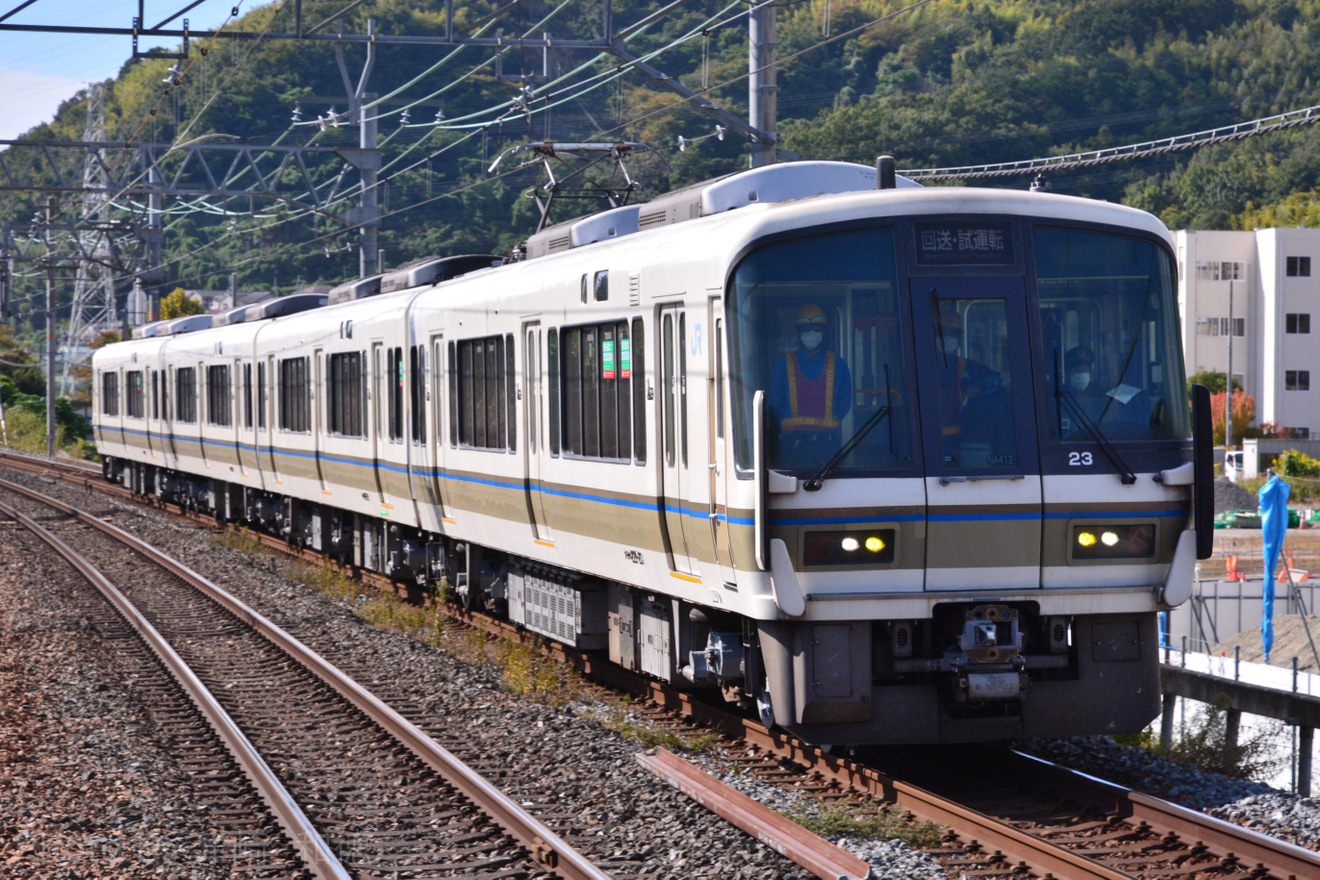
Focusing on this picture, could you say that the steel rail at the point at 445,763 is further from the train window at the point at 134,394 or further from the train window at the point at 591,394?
the train window at the point at 134,394

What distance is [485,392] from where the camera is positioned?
11.9m

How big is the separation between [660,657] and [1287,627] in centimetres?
1353

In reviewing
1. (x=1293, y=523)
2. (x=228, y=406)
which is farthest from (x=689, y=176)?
(x=228, y=406)

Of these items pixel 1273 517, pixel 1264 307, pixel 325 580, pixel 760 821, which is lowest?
pixel 325 580

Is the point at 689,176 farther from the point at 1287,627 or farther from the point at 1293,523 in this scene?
the point at 1287,627

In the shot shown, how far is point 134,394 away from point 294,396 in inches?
487

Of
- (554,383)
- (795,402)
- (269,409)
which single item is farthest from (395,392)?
(795,402)

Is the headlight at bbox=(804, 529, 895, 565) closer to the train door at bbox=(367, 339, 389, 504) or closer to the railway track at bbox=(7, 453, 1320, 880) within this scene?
the railway track at bbox=(7, 453, 1320, 880)

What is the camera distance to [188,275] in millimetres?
78312

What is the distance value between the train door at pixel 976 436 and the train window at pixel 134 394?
24.0 metres

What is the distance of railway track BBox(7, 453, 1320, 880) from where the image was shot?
6066 millimetres

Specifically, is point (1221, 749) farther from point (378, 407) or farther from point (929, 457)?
point (378, 407)

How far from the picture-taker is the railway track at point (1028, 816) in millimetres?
6066

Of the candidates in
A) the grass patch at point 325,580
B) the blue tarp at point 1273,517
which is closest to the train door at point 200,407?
the grass patch at point 325,580
